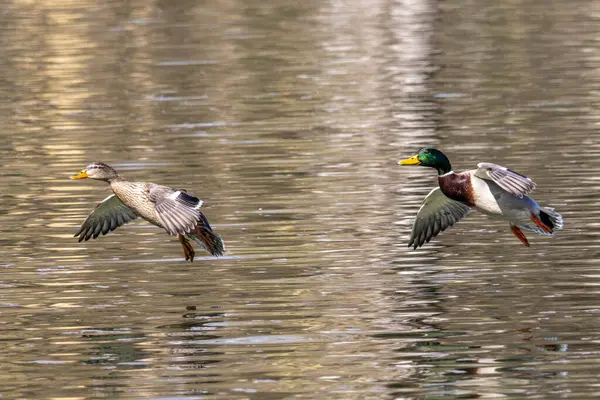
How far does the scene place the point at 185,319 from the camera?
1409 centimetres

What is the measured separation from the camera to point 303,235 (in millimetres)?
17859

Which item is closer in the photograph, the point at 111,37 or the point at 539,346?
the point at 539,346

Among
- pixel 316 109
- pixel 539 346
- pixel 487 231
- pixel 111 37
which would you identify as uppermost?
pixel 539 346

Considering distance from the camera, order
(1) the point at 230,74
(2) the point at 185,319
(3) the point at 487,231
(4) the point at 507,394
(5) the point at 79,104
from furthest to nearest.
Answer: (1) the point at 230,74, (5) the point at 79,104, (3) the point at 487,231, (2) the point at 185,319, (4) the point at 507,394

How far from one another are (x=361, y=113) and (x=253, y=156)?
222 inches

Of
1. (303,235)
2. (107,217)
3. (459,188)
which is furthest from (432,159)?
(107,217)

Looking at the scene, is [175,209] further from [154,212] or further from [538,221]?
[538,221]

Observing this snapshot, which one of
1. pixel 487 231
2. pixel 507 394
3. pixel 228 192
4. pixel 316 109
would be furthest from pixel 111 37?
pixel 507 394

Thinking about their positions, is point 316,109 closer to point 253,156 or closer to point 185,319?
point 253,156

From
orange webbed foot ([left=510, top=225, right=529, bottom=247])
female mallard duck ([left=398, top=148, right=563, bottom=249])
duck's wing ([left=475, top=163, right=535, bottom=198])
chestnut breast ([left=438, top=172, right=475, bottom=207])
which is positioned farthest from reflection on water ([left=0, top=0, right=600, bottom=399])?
duck's wing ([left=475, top=163, right=535, bottom=198])

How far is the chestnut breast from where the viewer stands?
16078mm

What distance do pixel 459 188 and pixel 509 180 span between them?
73 centimetres

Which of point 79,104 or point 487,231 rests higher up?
point 487,231

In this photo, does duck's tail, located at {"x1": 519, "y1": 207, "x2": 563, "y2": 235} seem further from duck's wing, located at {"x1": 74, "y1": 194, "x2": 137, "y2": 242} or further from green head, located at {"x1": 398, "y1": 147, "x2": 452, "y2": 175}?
duck's wing, located at {"x1": 74, "y1": 194, "x2": 137, "y2": 242}
